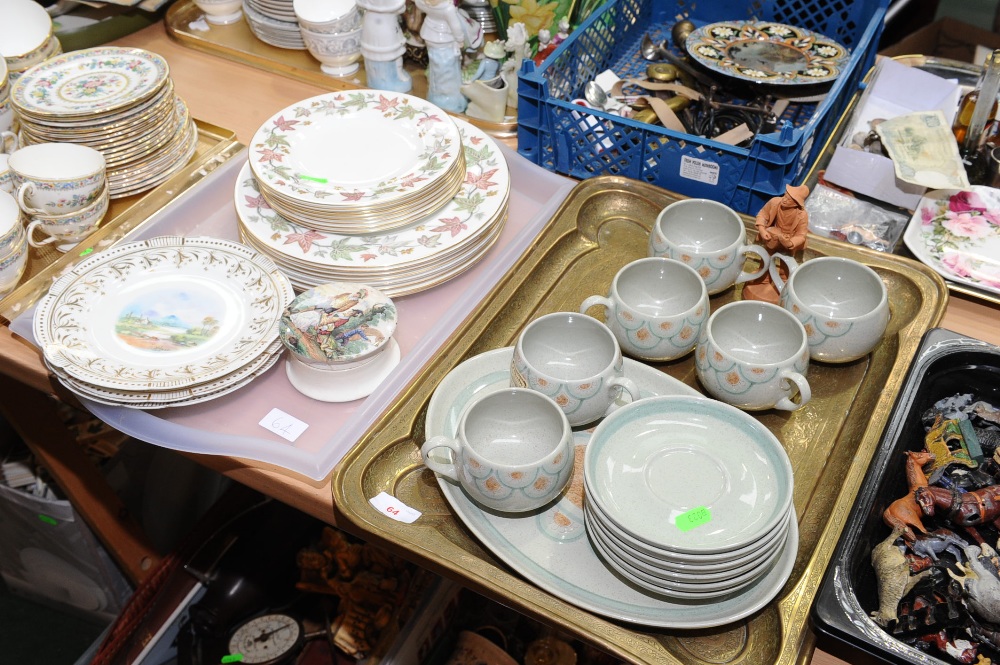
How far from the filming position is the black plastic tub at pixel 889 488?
75 cm

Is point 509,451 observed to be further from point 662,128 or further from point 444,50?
point 444,50

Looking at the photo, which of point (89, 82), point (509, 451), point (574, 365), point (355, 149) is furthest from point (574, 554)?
point (89, 82)

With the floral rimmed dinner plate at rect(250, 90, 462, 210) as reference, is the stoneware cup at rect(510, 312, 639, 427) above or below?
below

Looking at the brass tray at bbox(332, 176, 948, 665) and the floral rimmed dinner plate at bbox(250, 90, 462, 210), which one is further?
the floral rimmed dinner plate at bbox(250, 90, 462, 210)

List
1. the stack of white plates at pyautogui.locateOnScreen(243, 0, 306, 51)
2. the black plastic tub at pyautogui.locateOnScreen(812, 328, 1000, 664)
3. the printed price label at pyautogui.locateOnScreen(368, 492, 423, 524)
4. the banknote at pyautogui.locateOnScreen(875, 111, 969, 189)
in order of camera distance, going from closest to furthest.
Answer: the black plastic tub at pyautogui.locateOnScreen(812, 328, 1000, 664), the printed price label at pyautogui.locateOnScreen(368, 492, 423, 524), the banknote at pyautogui.locateOnScreen(875, 111, 969, 189), the stack of white plates at pyautogui.locateOnScreen(243, 0, 306, 51)

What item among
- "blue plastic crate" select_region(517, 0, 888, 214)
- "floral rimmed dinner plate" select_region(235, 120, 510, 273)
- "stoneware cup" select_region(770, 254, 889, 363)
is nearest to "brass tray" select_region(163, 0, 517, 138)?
"blue plastic crate" select_region(517, 0, 888, 214)

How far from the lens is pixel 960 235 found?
1.20 meters

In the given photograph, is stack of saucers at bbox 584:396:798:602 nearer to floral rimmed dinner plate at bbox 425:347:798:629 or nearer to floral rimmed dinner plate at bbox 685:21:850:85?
floral rimmed dinner plate at bbox 425:347:798:629

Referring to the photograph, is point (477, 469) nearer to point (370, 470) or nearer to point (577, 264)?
point (370, 470)

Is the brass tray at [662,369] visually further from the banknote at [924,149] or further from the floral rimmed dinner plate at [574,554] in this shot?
the banknote at [924,149]

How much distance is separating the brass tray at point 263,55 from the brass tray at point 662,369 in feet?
1.00

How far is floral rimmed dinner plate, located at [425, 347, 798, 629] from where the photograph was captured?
79 centimetres

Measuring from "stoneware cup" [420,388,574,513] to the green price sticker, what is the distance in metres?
0.12

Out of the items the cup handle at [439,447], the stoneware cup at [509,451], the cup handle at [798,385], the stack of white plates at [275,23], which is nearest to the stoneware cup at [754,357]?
the cup handle at [798,385]
